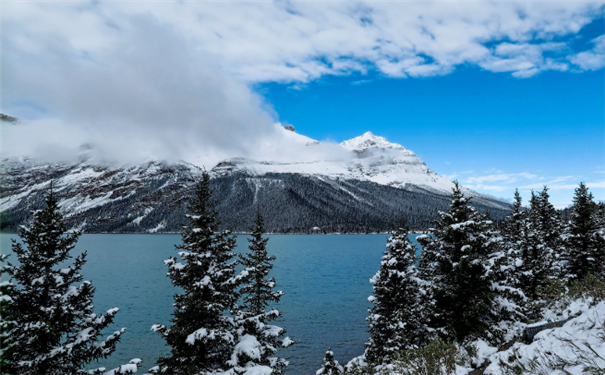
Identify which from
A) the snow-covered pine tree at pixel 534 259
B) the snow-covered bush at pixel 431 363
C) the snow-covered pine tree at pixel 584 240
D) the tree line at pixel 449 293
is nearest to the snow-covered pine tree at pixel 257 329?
the tree line at pixel 449 293

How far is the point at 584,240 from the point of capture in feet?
105

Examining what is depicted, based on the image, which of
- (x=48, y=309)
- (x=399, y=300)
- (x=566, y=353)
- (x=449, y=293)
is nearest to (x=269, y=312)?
(x=399, y=300)

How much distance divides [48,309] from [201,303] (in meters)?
6.01

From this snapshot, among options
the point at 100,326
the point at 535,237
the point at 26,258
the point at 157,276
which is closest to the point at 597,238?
the point at 535,237

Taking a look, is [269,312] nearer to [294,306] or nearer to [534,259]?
[534,259]

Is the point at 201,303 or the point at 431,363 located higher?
the point at 201,303

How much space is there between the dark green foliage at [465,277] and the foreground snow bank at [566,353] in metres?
10.4

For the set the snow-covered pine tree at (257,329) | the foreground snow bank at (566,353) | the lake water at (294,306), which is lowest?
the lake water at (294,306)

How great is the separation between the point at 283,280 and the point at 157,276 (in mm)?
30710

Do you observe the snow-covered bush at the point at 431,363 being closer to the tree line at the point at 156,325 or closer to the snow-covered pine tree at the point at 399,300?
the tree line at the point at 156,325

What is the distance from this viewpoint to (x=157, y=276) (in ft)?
258

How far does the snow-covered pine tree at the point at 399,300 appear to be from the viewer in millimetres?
22344

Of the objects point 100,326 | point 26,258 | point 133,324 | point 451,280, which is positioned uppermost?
point 26,258

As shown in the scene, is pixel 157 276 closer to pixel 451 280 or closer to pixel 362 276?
pixel 362 276
